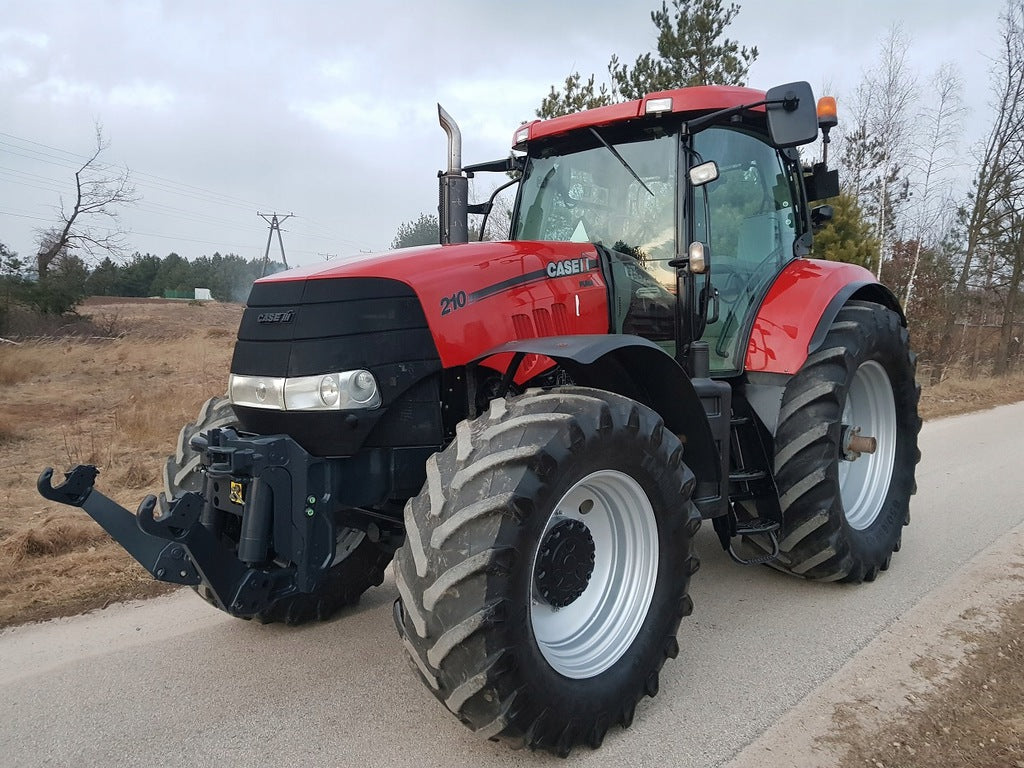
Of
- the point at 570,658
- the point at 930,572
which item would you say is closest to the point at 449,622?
the point at 570,658

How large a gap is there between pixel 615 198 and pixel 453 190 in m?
0.84

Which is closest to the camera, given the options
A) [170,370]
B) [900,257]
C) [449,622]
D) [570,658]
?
[449,622]

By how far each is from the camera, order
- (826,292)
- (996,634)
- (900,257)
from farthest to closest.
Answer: (900,257) < (826,292) < (996,634)

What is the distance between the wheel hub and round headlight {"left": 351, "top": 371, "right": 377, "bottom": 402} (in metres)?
0.78

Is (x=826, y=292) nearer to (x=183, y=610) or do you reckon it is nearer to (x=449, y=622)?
(x=449, y=622)

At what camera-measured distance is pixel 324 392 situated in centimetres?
256

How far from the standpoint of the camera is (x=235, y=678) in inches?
116

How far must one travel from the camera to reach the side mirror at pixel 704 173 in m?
3.49

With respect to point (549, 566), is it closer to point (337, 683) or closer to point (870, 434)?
point (337, 683)

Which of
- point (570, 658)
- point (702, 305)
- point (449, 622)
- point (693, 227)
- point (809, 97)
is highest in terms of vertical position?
point (809, 97)

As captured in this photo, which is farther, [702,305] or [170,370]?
[170,370]

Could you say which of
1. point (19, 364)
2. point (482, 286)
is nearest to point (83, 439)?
point (482, 286)

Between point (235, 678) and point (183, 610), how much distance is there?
0.86 m

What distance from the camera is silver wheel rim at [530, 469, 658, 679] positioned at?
103 inches
